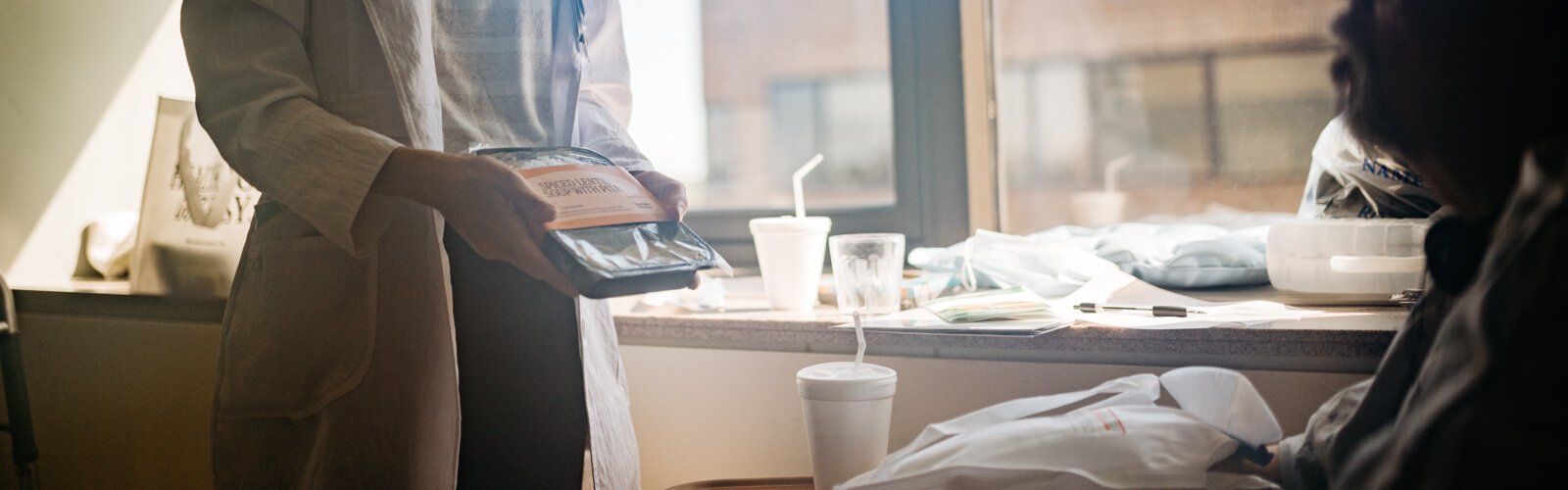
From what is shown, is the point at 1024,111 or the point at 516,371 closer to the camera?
the point at 516,371

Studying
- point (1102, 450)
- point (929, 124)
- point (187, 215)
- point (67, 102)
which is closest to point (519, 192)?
point (1102, 450)

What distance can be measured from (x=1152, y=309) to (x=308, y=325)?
3.07 ft

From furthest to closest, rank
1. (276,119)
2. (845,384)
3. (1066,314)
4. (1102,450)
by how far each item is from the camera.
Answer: (1066,314)
(845,384)
(276,119)
(1102,450)

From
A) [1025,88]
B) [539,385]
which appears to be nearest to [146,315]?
[539,385]

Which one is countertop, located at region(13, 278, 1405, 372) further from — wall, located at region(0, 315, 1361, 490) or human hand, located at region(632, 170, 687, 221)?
human hand, located at region(632, 170, 687, 221)

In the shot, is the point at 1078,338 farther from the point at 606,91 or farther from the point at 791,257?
the point at 606,91

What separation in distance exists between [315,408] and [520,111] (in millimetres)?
358

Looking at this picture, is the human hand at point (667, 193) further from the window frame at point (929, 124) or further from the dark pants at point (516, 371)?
the window frame at point (929, 124)

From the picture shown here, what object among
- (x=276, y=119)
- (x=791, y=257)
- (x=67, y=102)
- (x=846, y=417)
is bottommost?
(x=846, y=417)

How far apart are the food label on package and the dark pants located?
11 cm

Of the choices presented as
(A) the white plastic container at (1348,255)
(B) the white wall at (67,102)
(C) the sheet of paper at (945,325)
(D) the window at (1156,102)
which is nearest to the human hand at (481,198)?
(C) the sheet of paper at (945,325)

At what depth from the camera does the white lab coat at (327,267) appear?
875 millimetres

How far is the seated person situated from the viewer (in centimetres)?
48

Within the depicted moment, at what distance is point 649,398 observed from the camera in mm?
1540
